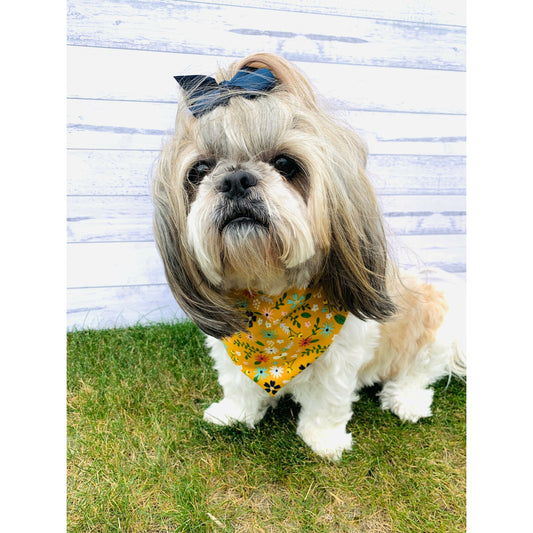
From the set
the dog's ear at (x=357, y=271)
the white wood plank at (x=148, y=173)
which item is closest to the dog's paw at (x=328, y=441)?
the dog's ear at (x=357, y=271)

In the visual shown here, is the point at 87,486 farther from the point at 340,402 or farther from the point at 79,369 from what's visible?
the point at 340,402

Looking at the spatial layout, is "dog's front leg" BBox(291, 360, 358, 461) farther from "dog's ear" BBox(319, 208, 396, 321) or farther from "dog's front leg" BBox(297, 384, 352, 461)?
"dog's ear" BBox(319, 208, 396, 321)

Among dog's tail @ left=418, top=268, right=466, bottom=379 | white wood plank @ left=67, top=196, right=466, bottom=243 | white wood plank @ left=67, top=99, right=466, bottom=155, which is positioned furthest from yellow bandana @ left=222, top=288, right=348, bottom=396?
white wood plank @ left=67, top=99, right=466, bottom=155

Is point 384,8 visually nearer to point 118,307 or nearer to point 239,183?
point 239,183

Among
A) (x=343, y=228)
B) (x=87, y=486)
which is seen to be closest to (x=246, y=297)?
(x=343, y=228)

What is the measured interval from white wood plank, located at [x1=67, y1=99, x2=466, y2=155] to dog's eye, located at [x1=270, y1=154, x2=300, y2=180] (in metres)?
0.88

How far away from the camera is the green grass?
49.8 inches

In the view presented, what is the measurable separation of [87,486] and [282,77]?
138 centimetres

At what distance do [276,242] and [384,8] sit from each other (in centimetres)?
167

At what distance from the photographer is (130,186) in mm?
2154

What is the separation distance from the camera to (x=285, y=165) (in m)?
1.13

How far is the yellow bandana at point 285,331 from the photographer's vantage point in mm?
1366

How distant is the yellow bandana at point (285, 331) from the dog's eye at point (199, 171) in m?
0.40

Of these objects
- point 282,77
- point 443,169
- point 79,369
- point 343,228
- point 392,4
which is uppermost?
point 392,4
